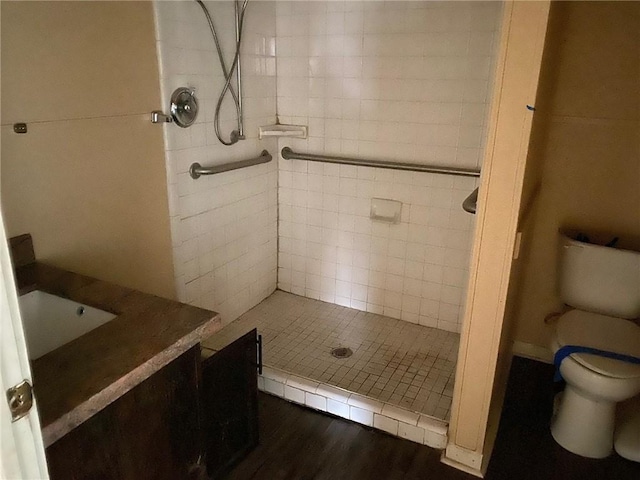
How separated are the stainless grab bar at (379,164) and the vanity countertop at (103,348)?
4.83ft

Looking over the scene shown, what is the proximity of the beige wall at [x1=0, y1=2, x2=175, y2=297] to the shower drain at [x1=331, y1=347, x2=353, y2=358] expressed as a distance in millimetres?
907

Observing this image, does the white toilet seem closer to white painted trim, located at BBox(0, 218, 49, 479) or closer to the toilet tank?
the toilet tank

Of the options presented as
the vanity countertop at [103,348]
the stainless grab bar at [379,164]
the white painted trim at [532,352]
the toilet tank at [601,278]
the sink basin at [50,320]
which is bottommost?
the white painted trim at [532,352]

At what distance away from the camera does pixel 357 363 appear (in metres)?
2.37

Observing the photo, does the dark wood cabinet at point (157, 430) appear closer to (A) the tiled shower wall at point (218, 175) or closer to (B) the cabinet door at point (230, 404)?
(B) the cabinet door at point (230, 404)

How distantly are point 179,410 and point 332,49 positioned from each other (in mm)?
1887

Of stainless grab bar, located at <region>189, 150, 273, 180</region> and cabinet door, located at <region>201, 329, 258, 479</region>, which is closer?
cabinet door, located at <region>201, 329, 258, 479</region>

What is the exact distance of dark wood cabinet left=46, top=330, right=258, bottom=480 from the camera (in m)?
0.99

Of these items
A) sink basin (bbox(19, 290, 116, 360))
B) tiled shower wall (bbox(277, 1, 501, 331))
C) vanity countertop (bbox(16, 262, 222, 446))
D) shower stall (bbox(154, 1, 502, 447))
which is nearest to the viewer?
vanity countertop (bbox(16, 262, 222, 446))

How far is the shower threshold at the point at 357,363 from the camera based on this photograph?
204cm

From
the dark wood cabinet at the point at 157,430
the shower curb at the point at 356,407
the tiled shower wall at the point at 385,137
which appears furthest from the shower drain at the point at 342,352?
the dark wood cabinet at the point at 157,430

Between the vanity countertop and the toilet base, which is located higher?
the vanity countertop

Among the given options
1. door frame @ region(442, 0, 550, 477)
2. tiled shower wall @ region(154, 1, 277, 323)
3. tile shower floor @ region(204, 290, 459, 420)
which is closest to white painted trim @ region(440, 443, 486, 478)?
door frame @ region(442, 0, 550, 477)

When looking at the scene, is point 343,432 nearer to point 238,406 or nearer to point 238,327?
point 238,406
